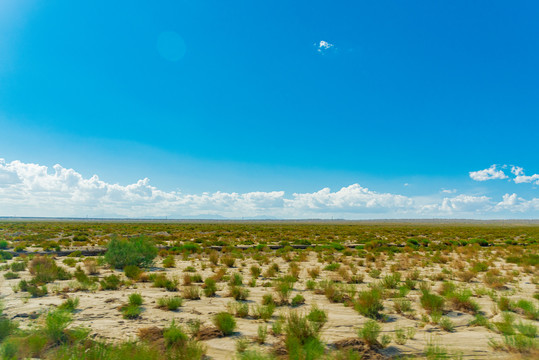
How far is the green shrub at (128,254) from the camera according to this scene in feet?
50.7

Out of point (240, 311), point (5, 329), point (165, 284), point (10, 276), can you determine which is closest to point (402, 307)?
point (240, 311)

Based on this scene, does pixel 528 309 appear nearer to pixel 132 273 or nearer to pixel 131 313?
pixel 131 313

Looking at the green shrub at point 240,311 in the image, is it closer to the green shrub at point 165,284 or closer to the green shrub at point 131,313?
the green shrub at point 131,313

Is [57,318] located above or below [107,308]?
above

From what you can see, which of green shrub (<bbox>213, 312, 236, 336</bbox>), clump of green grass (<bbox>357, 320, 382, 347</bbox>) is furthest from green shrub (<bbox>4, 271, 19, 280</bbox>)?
clump of green grass (<bbox>357, 320, 382, 347</bbox>)

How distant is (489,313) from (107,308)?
11.0 metres

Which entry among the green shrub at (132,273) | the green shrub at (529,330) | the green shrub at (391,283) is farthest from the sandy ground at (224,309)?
the green shrub at (132,273)

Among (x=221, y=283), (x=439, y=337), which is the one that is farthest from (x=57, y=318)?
(x=439, y=337)

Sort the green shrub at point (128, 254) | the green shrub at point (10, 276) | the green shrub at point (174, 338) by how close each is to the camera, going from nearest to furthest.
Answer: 1. the green shrub at point (174, 338)
2. the green shrub at point (10, 276)
3. the green shrub at point (128, 254)

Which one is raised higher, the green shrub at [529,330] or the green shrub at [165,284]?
the green shrub at [529,330]

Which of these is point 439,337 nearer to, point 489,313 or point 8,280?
point 489,313

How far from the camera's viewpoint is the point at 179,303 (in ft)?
27.5

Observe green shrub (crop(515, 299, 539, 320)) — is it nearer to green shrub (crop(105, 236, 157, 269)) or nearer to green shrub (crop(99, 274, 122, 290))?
green shrub (crop(99, 274, 122, 290))

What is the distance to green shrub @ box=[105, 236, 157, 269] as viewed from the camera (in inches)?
609
